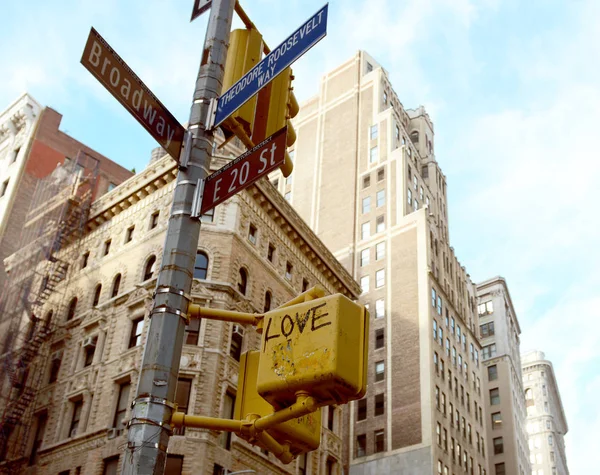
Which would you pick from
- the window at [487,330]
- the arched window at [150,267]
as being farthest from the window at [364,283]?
the window at [487,330]

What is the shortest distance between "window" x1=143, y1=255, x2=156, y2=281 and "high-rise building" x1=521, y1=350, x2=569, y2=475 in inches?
4465

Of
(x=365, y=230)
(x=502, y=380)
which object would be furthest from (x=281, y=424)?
(x=502, y=380)

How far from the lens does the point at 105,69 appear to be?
6.98 m

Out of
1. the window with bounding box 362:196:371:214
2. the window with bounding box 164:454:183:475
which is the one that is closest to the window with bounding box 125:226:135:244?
the window with bounding box 164:454:183:475

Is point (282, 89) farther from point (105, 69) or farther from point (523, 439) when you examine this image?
point (523, 439)

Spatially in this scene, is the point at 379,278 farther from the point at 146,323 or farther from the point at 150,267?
the point at 146,323

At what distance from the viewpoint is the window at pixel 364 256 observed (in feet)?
245

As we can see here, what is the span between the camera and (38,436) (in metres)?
38.5

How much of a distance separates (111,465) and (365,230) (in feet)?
157

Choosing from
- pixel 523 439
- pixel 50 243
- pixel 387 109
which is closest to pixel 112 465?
pixel 50 243

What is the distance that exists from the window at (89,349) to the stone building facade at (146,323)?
54 mm

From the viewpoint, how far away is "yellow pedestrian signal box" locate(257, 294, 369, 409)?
A: 491 centimetres

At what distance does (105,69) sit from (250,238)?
3357 cm

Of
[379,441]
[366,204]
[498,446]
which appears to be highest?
[366,204]
